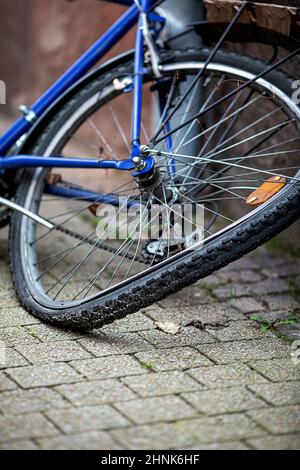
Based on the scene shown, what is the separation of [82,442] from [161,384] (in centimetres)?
46

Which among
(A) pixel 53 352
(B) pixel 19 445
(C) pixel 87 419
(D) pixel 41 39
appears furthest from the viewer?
(D) pixel 41 39

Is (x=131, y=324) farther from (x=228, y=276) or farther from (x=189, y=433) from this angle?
(x=189, y=433)

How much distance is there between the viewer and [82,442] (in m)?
2.50

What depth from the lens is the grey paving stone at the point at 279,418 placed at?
260cm

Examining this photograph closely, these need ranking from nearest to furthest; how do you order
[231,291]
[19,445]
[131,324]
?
[19,445], [131,324], [231,291]

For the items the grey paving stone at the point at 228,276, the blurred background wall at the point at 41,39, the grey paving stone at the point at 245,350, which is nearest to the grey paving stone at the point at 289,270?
the grey paving stone at the point at 228,276

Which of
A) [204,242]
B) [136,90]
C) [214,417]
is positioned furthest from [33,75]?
[214,417]

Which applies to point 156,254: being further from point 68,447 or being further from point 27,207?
point 68,447

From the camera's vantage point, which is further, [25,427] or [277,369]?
[277,369]

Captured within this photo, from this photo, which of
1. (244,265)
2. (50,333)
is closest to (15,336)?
(50,333)

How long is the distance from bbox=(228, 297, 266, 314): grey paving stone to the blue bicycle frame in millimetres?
812

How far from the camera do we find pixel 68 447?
248 cm

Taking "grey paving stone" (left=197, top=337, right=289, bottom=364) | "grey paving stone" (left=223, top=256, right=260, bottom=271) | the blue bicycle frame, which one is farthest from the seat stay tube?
"grey paving stone" (left=223, top=256, right=260, bottom=271)
